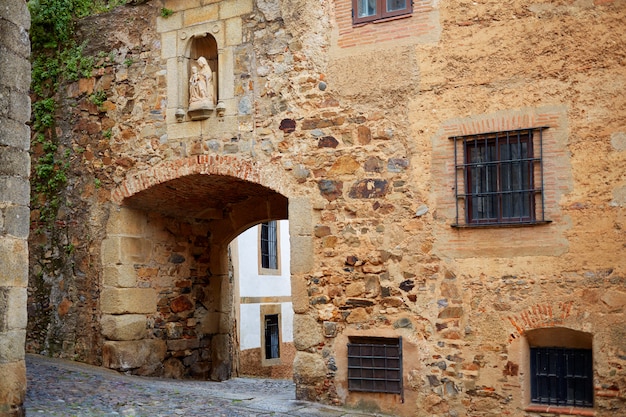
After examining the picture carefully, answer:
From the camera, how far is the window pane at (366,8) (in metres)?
7.87

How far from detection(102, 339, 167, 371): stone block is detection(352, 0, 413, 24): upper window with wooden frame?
4.47 metres

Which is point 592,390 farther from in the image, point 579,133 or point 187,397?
point 187,397

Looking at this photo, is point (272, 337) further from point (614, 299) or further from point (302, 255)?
point (614, 299)

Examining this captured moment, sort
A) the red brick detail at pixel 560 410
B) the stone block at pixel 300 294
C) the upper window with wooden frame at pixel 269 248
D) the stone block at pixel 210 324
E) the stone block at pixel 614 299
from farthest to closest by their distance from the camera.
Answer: the upper window with wooden frame at pixel 269 248 → the stone block at pixel 210 324 → the stone block at pixel 300 294 → the red brick detail at pixel 560 410 → the stone block at pixel 614 299

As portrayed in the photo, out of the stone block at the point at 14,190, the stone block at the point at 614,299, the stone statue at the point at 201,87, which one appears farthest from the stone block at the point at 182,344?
the stone block at the point at 614,299

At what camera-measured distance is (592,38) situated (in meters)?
6.89

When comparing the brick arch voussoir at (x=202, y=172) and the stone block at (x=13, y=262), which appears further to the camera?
the brick arch voussoir at (x=202, y=172)

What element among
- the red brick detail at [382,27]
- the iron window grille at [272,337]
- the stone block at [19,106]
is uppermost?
the red brick detail at [382,27]

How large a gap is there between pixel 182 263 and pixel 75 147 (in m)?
1.98

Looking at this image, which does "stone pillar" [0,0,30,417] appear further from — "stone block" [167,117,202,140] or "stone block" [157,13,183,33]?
"stone block" [157,13,183,33]

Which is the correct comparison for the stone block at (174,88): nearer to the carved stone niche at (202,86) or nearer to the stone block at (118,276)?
the carved stone niche at (202,86)

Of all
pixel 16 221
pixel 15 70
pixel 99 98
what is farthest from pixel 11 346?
pixel 99 98

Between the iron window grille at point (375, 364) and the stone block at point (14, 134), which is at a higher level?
the stone block at point (14, 134)

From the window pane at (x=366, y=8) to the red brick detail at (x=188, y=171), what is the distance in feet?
6.15
